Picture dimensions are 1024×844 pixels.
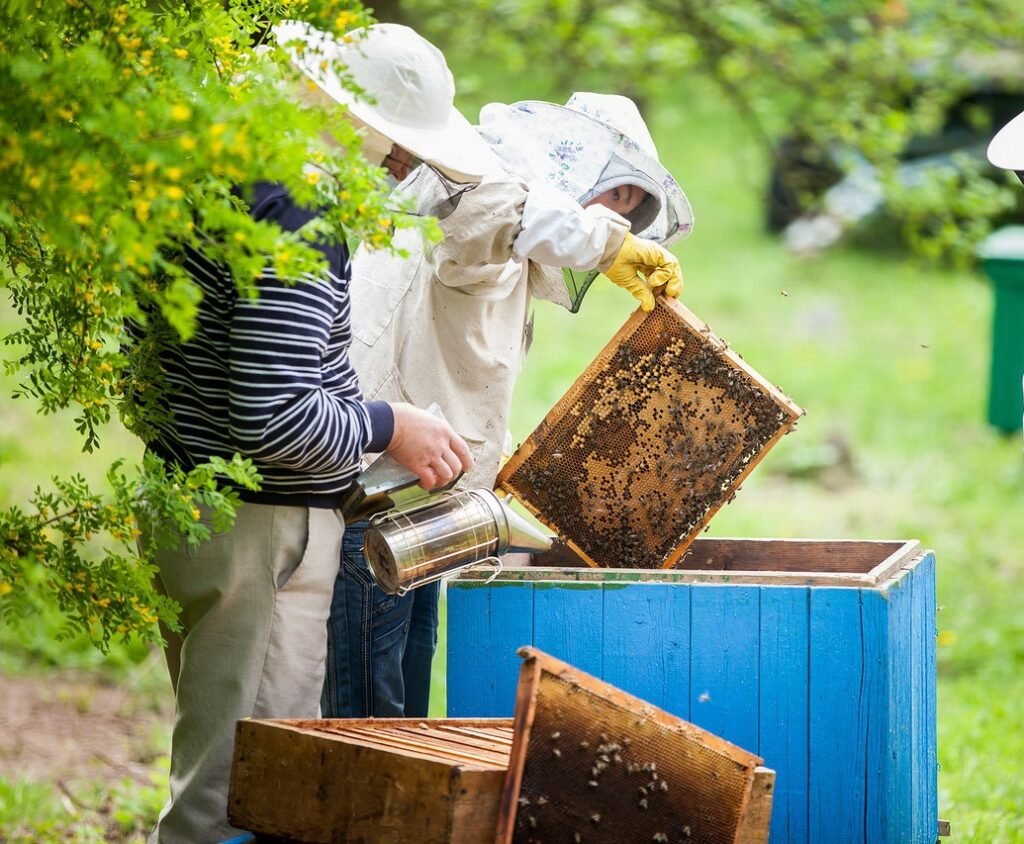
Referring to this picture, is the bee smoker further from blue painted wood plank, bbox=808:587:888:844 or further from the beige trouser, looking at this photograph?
blue painted wood plank, bbox=808:587:888:844

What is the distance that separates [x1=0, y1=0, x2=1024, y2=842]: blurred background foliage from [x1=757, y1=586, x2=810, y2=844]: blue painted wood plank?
4.13 feet

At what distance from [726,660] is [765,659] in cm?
8

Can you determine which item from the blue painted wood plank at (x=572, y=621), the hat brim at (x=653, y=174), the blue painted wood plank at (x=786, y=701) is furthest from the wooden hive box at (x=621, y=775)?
the hat brim at (x=653, y=174)

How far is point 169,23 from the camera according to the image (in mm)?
2035

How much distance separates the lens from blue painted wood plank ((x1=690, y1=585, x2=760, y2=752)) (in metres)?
2.60

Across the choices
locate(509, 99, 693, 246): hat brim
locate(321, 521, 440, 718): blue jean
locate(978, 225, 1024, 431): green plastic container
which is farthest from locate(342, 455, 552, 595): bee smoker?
locate(978, 225, 1024, 431): green plastic container

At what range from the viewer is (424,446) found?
2518 millimetres

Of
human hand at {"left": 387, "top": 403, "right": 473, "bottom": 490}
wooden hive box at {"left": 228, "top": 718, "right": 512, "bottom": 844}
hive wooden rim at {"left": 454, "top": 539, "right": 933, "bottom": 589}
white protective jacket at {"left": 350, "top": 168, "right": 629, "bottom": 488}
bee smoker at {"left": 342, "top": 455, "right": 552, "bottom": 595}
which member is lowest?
wooden hive box at {"left": 228, "top": 718, "right": 512, "bottom": 844}

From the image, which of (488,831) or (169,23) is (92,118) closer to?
(169,23)

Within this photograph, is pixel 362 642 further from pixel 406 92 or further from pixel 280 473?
pixel 406 92

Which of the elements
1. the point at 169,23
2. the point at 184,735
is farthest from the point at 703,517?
the point at 169,23

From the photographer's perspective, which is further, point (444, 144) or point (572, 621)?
point (572, 621)

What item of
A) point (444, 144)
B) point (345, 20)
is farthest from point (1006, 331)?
point (345, 20)

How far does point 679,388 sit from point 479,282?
0.50 m
